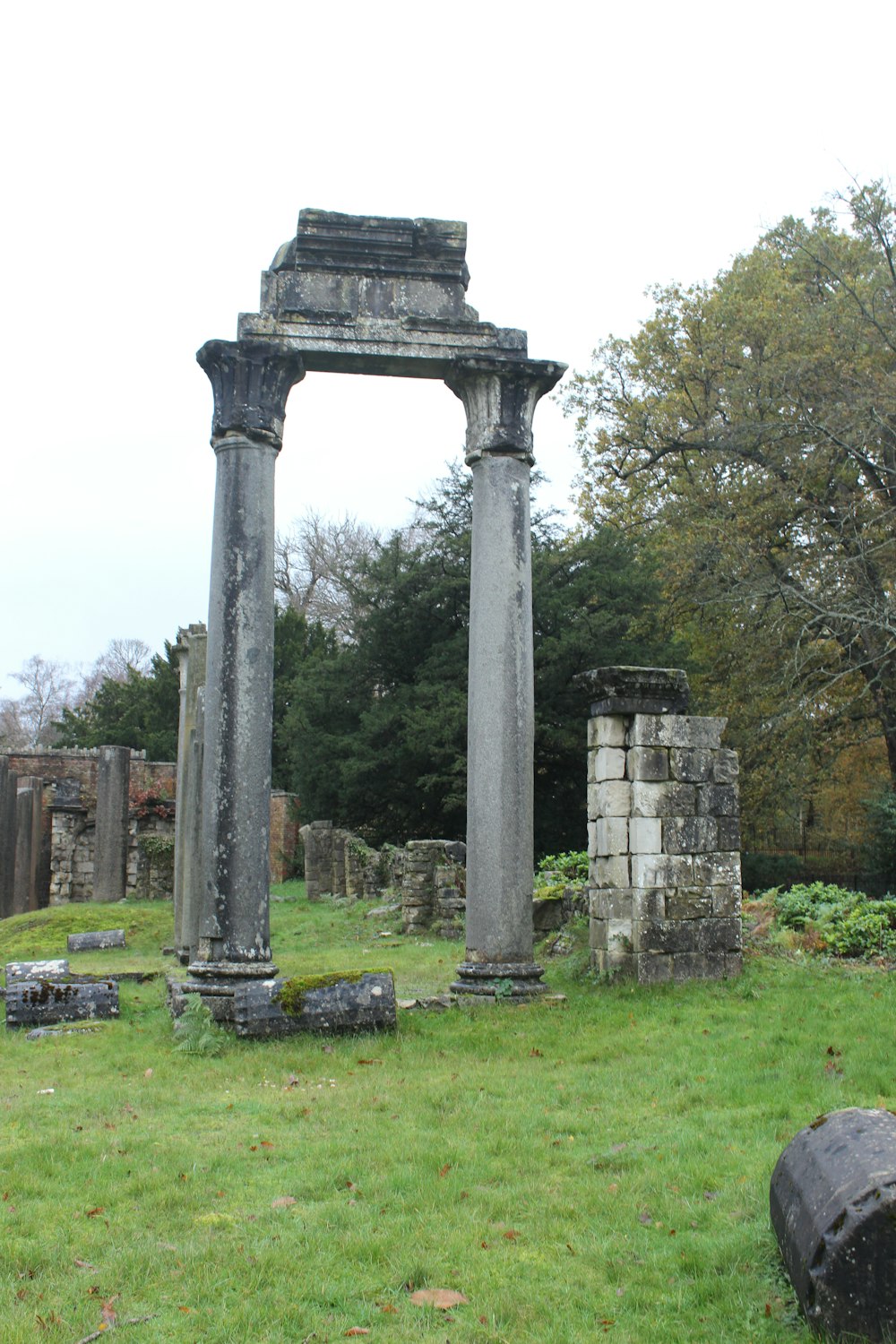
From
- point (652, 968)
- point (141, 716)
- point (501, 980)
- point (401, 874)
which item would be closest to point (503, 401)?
point (501, 980)

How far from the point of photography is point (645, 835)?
10.1 metres

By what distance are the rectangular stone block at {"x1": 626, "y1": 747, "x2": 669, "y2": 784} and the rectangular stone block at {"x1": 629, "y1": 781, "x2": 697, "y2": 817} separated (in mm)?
63

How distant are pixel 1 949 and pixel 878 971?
41.6 feet

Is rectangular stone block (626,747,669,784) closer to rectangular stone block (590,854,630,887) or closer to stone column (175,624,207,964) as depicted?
rectangular stone block (590,854,630,887)

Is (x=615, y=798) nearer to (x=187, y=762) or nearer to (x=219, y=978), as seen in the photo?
(x=219, y=978)

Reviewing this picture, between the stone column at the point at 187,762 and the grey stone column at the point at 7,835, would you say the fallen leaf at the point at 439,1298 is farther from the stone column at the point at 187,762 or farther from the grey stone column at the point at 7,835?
the grey stone column at the point at 7,835

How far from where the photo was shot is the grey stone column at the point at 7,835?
26.7 m

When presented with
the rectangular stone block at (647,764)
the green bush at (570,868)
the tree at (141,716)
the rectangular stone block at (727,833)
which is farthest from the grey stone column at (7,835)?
the rectangular stone block at (727,833)

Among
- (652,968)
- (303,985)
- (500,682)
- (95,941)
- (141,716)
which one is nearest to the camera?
(303,985)

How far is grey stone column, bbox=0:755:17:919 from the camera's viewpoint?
87.6ft

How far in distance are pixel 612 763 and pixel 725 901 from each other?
153 cm

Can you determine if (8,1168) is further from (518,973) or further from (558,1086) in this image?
(518,973)

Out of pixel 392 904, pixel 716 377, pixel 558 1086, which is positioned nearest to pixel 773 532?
pixel 716 377

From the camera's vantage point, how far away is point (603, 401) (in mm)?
28281
